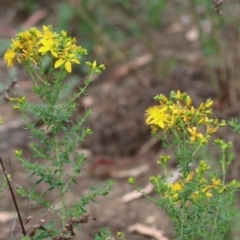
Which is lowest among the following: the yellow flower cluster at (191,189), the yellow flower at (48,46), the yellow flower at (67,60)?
the yellow flower cluster at (191,189)

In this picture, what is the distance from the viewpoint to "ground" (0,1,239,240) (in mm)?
3771

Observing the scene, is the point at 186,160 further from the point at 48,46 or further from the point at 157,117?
the point at 48,46

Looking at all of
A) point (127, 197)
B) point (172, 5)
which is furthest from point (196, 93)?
point (172, 5)

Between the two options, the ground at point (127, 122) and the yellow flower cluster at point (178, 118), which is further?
the ground at point (127, 122)

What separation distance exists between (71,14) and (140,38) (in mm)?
496

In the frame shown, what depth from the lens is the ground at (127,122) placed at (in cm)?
377

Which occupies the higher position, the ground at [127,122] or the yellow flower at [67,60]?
the ground at [127,122]

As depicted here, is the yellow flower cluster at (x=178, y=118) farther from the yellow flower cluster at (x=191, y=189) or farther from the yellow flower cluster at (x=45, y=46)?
the yellow flower cluster at (x=45, y=46)

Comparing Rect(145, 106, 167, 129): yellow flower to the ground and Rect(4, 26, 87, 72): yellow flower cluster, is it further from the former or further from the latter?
the ground

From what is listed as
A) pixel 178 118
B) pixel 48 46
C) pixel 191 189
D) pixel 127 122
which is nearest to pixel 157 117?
pixel 178 118

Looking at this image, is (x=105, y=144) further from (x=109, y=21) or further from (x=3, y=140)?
(x=109, y=21)

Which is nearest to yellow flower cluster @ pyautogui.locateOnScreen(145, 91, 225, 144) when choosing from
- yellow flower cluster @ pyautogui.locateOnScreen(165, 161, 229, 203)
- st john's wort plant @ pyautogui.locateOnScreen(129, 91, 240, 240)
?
st john's wort plant @ pyautogui.locateOnScreen(129, 91, 240, 240)

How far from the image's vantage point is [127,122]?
4574 millimetres

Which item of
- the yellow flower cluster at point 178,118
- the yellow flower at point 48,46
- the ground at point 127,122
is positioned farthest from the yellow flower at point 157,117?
the ground at point 127,122
